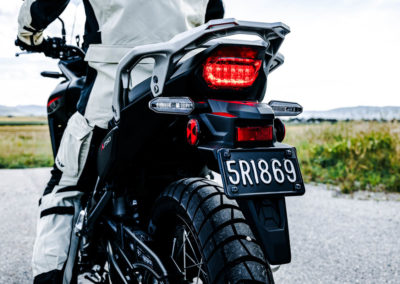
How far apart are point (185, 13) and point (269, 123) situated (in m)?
0.73

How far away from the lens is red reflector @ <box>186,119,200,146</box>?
3.99 ft

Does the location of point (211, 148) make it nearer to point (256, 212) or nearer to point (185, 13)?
point (256, 212)

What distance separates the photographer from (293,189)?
1176 millimetres

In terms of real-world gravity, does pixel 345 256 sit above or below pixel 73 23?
below

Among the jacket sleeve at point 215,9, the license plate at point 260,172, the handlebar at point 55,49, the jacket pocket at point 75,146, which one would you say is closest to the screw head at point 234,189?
the license plate at point 260,172

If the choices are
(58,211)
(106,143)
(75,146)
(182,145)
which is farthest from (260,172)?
(58,211)

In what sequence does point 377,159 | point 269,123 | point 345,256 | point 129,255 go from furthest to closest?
point 377,159 → point 345,256 → point 129,255 → point 269,123

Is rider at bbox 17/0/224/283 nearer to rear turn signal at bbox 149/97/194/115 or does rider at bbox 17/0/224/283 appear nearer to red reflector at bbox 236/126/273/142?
rear turn signal at bbox 149/97/194/115

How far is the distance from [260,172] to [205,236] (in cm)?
25

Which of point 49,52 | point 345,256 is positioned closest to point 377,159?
point 345,256

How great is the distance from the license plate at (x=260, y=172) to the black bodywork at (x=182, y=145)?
0.7 inches

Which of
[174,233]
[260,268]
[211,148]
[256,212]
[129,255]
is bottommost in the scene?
[129,255]

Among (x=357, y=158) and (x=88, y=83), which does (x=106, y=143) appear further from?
(x=357, y=158)

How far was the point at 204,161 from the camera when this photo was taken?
1360 millimetres
